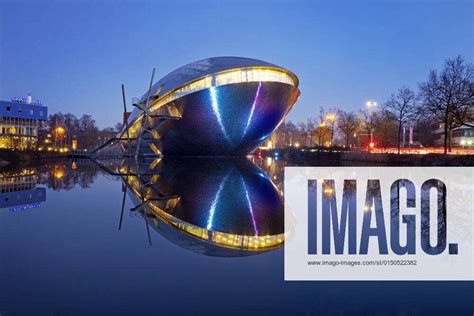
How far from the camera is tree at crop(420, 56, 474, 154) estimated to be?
29578 millimetres

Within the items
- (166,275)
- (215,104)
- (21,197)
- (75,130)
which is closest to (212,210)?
(166,275)

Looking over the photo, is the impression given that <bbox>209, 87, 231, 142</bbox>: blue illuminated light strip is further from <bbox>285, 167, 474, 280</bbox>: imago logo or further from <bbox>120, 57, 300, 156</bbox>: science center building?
<bbox>285, 167, 474, 280</bbox>: imago logo

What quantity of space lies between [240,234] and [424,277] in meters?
3.05

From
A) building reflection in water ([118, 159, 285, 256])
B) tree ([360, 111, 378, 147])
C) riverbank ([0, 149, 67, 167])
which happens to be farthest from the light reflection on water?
tree ([360, 111, 378, 147])

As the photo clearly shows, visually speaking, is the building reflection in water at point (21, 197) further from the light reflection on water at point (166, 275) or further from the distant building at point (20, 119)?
the distant building at point (20, 119)

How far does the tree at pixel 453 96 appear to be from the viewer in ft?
97.0

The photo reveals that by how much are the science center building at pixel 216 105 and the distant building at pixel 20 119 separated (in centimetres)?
3010

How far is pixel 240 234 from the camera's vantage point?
699cm

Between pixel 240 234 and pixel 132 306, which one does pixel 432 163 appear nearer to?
pixel 240 234

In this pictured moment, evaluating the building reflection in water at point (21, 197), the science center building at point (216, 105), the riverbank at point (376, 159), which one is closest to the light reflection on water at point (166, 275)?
the building reflection in water at point (21, 197)

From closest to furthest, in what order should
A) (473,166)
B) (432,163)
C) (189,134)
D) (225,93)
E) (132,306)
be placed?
(132,306), (473,166), (432,163), (225,93), (189,134)

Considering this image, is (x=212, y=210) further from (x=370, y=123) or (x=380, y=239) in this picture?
(x=370, y=123)

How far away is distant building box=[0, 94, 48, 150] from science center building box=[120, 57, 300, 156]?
98.8ft

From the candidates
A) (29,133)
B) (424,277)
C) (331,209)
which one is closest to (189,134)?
(331,209)
